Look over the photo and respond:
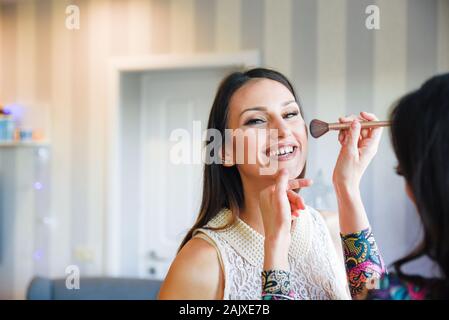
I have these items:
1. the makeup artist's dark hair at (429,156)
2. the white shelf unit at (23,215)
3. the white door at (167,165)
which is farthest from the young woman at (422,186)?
the white shelf unit at (23,215)

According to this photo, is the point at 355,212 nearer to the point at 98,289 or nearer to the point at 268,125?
the point at 268,125

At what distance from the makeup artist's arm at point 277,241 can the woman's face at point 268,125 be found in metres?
0.08

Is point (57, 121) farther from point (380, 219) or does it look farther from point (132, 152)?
point (380, 219)

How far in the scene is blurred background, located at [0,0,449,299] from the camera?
72cm

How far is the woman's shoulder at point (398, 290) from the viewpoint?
16.9 inches

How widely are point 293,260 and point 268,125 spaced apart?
0.60ft

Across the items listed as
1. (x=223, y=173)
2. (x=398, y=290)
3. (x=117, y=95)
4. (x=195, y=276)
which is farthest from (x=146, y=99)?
(x=398, y=290)

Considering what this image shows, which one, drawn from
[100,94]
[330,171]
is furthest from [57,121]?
[330,171]

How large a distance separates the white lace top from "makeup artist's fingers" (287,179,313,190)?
0.07 metres

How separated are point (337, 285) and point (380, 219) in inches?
9.3

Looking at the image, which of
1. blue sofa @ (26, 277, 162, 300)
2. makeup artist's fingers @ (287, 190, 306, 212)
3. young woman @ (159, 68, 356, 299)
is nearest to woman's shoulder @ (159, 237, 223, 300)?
young woman @ (159, 68, 356, 299)

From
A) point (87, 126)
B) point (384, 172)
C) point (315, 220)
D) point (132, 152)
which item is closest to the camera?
point (315, 220)

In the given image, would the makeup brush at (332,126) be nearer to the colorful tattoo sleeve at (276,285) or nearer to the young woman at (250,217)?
the young woman at (250,217)
